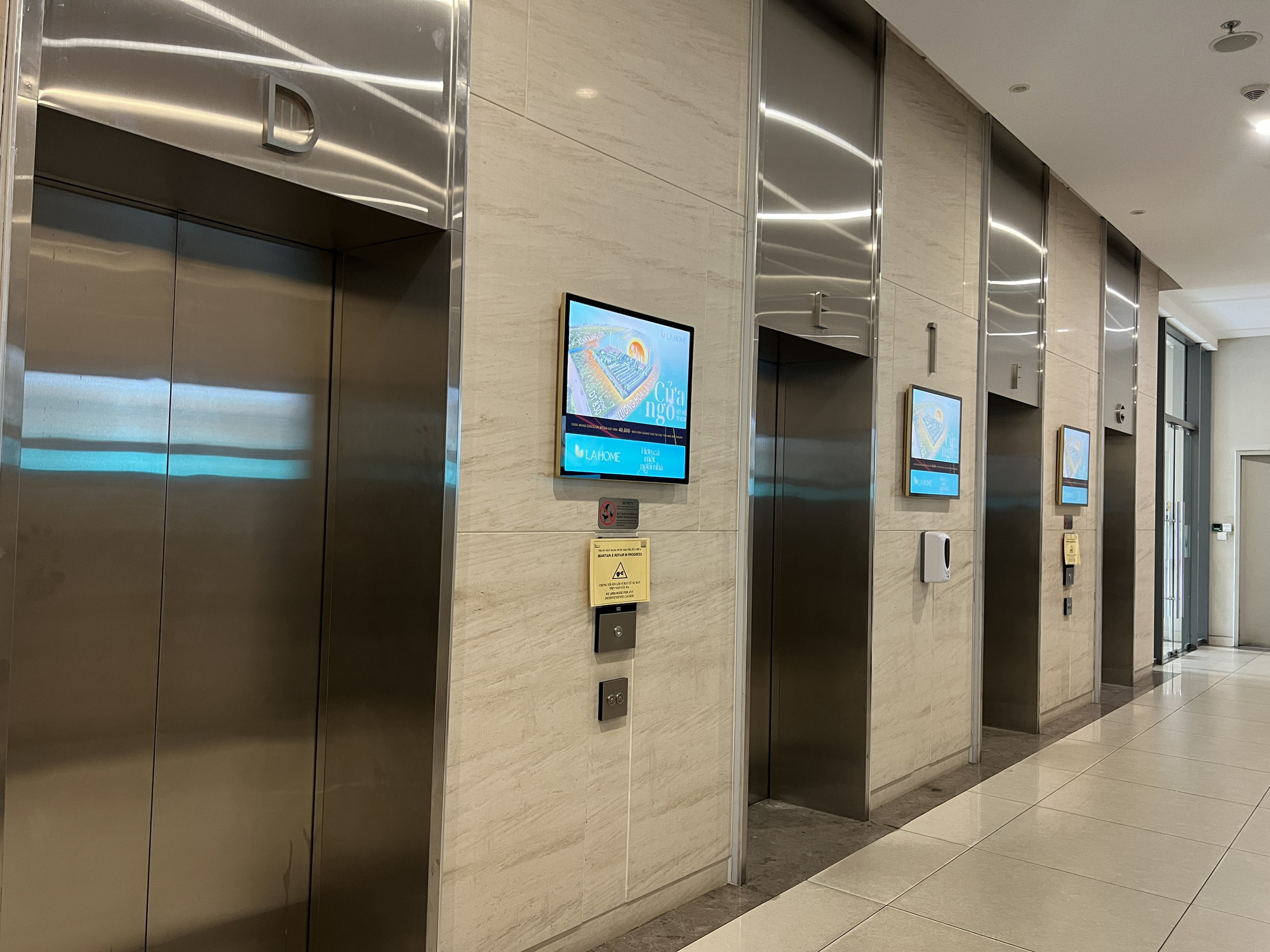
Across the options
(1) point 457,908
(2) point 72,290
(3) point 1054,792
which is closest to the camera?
(2) point 72,290

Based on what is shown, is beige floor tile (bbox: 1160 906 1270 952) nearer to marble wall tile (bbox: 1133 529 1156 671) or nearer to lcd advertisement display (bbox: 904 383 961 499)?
lcd advertisement display (bbox: 904 383 961 499)

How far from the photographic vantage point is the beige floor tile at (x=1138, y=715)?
7.55 metres

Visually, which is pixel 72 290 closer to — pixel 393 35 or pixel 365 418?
pixel 365 418

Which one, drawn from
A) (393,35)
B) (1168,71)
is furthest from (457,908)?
(1168,71)

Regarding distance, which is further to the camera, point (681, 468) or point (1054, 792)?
point (1054, 792)

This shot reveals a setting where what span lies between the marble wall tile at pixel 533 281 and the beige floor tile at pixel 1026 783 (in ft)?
10.5

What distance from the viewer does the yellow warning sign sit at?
10.8ft

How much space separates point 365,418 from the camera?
9.75ft

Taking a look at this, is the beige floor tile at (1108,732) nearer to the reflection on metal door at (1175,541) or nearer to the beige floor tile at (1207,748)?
the beige floor tile at (1207,748)

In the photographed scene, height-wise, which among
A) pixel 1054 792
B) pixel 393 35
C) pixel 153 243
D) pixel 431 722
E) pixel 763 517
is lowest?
pixel 1054 792

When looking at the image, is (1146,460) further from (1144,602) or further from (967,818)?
(967,818)

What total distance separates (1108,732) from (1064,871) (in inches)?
132

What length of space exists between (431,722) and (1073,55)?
15.6 ft

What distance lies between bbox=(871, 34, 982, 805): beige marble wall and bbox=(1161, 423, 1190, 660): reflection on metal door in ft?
22.7
